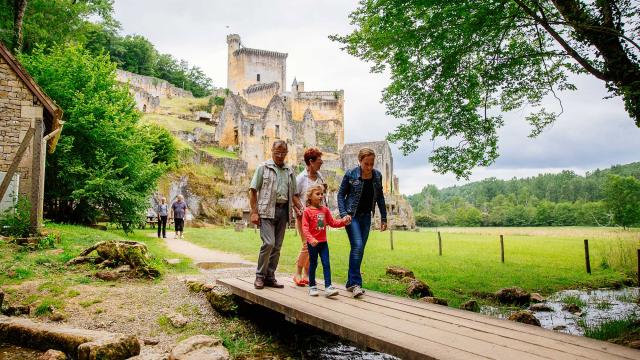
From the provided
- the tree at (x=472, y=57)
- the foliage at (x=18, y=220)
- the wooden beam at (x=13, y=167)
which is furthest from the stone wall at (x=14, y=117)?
the tree at (x=472, y=57)

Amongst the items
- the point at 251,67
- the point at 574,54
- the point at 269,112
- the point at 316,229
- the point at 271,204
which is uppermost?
the point at 251,67

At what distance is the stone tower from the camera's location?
79.4 metres

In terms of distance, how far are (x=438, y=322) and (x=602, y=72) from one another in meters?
5.63

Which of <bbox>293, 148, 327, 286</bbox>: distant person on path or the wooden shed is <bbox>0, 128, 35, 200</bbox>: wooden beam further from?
<bbox>293, 148, 327, 286</bbox>: distant person on path

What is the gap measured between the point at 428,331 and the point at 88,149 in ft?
62.7

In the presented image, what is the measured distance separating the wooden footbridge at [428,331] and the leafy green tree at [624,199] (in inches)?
2077

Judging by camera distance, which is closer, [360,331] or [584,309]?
[360,331]

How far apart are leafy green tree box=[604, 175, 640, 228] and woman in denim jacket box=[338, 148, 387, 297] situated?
52045 millimetres

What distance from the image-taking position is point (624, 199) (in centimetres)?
5212

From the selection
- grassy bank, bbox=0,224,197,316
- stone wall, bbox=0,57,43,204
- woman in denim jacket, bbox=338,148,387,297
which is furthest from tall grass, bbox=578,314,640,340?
stone wall, bbox=0,57,43,204

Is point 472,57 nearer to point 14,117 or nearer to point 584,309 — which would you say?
point 584,309

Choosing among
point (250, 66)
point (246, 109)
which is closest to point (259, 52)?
point (250, 66)

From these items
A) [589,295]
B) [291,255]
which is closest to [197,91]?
[291,255]

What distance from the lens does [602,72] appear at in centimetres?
689
